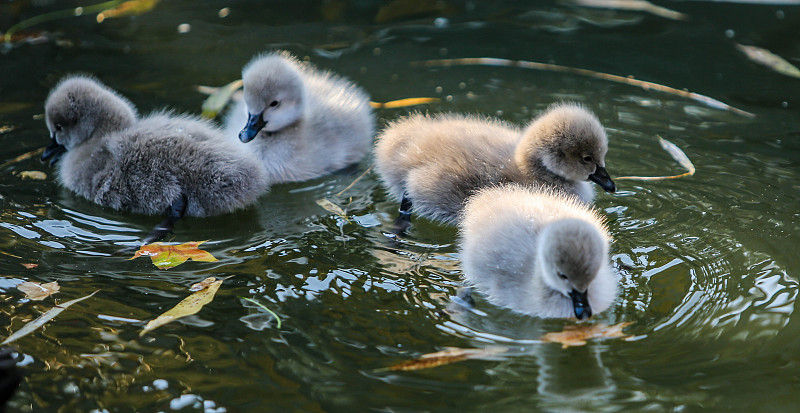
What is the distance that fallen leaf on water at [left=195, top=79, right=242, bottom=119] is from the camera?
5660mm

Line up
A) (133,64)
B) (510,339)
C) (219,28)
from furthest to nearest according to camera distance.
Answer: (219,28)
(133,64)
(510,339)

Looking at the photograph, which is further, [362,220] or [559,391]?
[362,220]

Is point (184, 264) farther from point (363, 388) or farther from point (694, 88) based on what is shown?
point (694, 88)

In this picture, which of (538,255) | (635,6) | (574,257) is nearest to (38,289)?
(538,255)

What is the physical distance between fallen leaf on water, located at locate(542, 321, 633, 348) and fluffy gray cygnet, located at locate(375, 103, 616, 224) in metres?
0.95

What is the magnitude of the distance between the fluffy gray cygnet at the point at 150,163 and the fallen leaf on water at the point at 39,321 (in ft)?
3.15

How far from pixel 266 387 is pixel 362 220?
58.6 inches

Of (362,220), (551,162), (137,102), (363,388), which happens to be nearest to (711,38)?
(551,162)

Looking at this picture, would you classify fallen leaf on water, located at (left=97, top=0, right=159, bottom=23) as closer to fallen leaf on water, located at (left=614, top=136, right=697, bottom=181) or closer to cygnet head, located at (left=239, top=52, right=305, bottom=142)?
cygnet head, located at (left=239, top=52, right=305, bottom=142)

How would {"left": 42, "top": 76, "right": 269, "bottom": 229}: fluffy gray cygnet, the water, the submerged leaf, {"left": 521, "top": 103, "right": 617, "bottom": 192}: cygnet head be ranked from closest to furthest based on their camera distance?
the water → {"left": 521, "top": 103, "right": 617, "bottom": 192}: cygnet head → {"left": 42, "top": 76, "right": 269, "bottom": 229}: fluffy gray cygnet → the submerged leaf

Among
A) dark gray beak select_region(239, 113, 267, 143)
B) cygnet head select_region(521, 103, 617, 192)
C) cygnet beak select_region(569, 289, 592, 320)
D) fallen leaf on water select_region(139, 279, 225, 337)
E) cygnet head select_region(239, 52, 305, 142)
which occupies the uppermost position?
cygnet head select_region(521, 103, 617, 192)

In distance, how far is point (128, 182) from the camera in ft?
14.4

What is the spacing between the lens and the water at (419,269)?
2938 millimetres

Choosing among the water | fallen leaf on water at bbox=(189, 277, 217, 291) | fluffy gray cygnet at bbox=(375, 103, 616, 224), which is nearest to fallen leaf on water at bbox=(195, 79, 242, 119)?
the water
